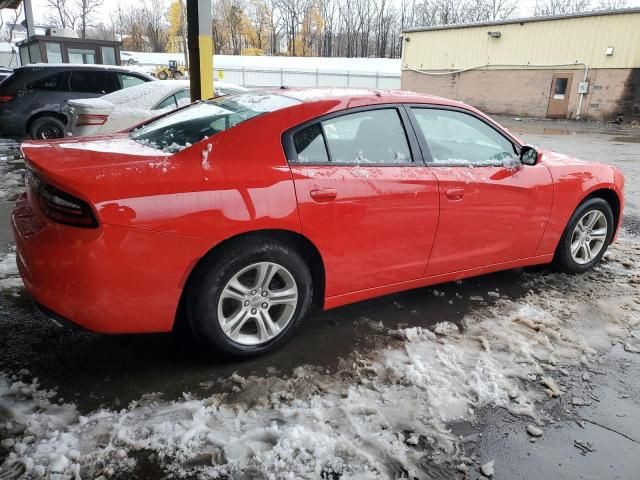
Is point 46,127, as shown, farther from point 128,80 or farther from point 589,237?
point 589,237

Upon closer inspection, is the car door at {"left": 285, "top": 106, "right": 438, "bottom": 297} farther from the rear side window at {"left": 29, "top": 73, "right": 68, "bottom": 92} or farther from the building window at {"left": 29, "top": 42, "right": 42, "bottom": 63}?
the building window at {"left": 29, "top": 42, "right": 42, "bottom": 63}

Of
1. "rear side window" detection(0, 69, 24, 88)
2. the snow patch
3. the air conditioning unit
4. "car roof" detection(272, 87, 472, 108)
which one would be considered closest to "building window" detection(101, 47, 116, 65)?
the air conditioning unit

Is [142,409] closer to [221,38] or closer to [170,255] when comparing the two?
[170,255]

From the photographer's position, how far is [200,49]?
20.1 ft

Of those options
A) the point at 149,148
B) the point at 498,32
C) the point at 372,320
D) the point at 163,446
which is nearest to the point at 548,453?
the point at 372,320

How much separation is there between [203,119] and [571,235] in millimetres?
3052

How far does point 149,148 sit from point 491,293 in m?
2.71

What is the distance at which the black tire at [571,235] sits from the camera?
4172 mm

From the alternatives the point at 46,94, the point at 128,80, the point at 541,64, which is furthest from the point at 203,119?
the point at 541,64

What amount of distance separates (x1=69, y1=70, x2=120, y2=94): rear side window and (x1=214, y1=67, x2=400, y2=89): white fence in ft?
115

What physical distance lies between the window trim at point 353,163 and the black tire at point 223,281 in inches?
20.0

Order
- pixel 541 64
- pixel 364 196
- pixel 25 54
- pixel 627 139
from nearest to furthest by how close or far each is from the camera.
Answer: pixel 364 196, pixel 627 139, pixel 25 54, pixel 541 64

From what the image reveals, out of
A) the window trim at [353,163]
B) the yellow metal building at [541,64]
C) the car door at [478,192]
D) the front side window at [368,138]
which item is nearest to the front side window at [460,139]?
the car door at [478,192]

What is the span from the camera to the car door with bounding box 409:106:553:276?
11.0 ft
